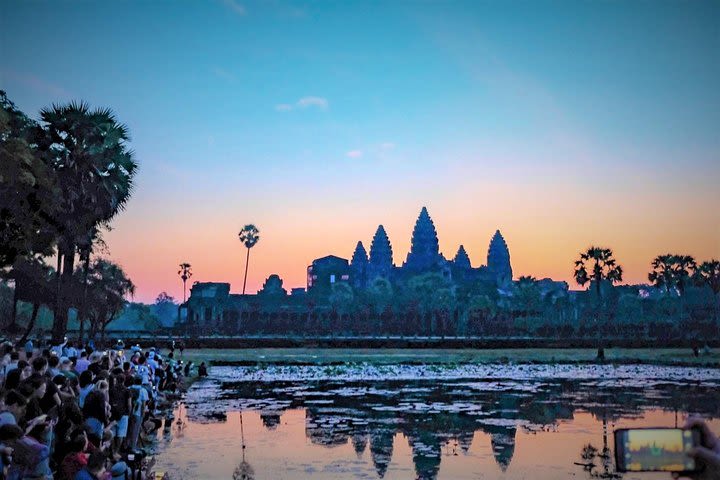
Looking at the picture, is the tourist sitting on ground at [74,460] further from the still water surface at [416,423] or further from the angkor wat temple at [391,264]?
the angkor wat temple at [391,264]

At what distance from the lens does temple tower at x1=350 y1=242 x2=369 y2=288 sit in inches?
6486

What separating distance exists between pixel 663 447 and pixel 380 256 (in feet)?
551

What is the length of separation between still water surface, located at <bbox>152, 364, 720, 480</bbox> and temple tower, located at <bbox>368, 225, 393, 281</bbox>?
5170 inches

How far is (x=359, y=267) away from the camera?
168 meters

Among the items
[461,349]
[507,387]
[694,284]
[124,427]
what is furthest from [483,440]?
[694,284]

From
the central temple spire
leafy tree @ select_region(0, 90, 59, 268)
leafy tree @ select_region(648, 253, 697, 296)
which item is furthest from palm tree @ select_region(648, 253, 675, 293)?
leafy tree @ select_region(0, 90, 59, 268)

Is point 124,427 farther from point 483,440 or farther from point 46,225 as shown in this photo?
point 46,225

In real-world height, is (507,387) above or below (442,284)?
below

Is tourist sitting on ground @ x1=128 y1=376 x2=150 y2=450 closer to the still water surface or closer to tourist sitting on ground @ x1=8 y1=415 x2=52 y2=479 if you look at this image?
the still water surface

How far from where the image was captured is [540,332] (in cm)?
9619

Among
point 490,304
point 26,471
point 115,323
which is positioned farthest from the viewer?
point 115,323

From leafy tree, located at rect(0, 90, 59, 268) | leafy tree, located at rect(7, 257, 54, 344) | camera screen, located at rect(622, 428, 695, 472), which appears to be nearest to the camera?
camera screen, located at rect(622, 428, 695, 472)

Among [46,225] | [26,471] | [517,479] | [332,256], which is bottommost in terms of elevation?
[517,479]

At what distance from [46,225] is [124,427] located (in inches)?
755
